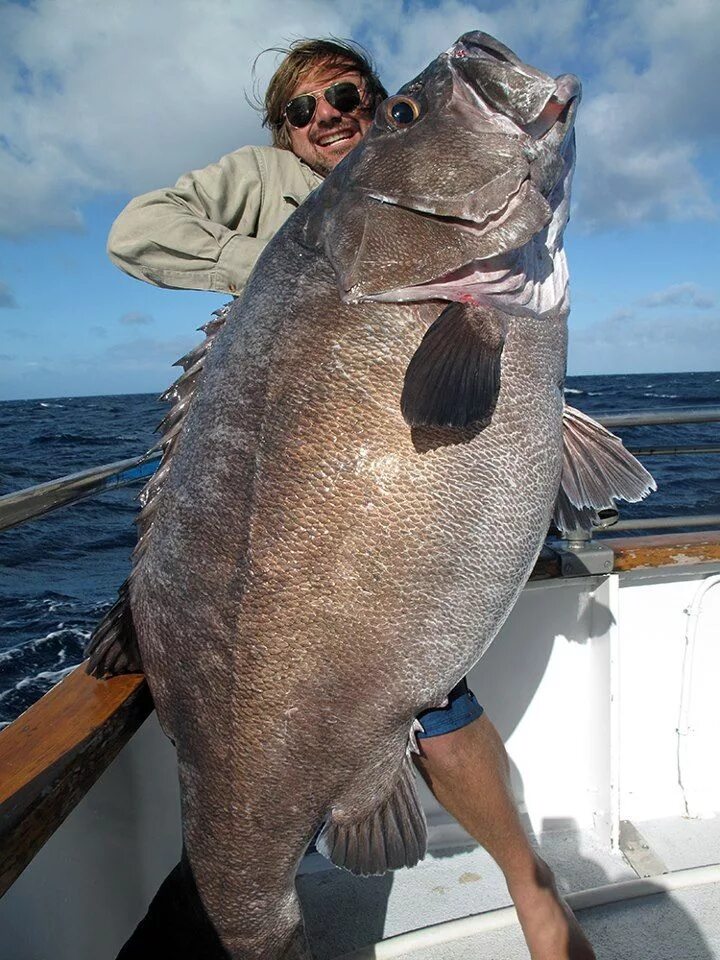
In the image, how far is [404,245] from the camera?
1.60 metres

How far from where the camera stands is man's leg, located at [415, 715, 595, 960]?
6.15ft

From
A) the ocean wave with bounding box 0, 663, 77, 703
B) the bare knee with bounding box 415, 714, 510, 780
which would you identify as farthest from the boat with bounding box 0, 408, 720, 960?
the ocean wave with bounding box 0, 663, 77, 703

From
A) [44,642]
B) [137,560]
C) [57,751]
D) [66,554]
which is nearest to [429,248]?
[137,560]

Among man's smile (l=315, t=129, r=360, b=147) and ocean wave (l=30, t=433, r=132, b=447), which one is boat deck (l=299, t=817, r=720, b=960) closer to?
man's smile (l=315, t=129, r=360, b=147)

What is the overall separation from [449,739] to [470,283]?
111 centimetres

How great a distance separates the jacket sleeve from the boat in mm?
546

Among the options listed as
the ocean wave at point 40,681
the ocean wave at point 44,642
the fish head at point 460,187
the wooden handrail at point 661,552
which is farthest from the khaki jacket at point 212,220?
the ocean wave at point 44,642

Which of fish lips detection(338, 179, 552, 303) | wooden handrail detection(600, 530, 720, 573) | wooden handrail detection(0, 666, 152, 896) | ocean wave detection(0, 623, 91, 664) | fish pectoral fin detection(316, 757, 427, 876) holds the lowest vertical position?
ocean wave detection(0, 623, 91, 664)

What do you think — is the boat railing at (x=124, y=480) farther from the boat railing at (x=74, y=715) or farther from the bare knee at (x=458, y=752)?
the bare knee at (x=458, y=752)

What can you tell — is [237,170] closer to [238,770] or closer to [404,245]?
[404,245]

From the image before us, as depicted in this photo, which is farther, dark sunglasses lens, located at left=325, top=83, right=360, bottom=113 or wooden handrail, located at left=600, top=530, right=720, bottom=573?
wooden handrail, located at left=600, top=530, right=720, bottom=573

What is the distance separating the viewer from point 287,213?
2342mm

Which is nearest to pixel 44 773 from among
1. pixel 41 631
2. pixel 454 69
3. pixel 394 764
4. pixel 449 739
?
pixel 394 764

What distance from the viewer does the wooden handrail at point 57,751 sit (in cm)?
122
